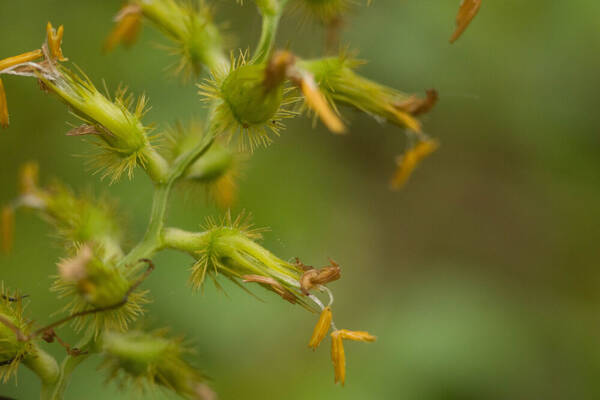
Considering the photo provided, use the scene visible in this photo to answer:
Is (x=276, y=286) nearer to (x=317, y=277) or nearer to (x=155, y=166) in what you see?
(x=317, y=277)

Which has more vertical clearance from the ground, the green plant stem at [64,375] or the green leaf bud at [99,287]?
the green leaf bud at [99,287]

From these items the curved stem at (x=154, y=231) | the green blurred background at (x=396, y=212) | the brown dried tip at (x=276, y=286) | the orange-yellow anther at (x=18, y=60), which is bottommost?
the green blurred background at (x=396, y=212)

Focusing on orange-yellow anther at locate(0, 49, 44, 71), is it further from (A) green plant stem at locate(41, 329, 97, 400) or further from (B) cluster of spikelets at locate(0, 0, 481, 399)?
(A) green plant stem at locate(41, 329, 97, 400)

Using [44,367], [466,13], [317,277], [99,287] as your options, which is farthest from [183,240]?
[466,13]

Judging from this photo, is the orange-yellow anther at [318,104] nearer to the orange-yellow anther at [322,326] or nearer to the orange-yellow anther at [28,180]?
the orange-yellow anther at [322,326]

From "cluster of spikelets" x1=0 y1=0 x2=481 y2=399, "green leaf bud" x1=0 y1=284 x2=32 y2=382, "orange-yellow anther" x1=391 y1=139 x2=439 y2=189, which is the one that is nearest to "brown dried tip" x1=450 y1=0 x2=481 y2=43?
"cluster of spikelets" x1=0 y1=0 x2=481 y2=399

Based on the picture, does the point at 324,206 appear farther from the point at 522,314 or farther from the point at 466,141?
the point at 466,141

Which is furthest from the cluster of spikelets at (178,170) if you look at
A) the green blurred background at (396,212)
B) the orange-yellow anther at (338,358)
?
the green blurred background at (396,212)

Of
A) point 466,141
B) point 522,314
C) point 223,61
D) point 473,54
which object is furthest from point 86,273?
point 466,141
